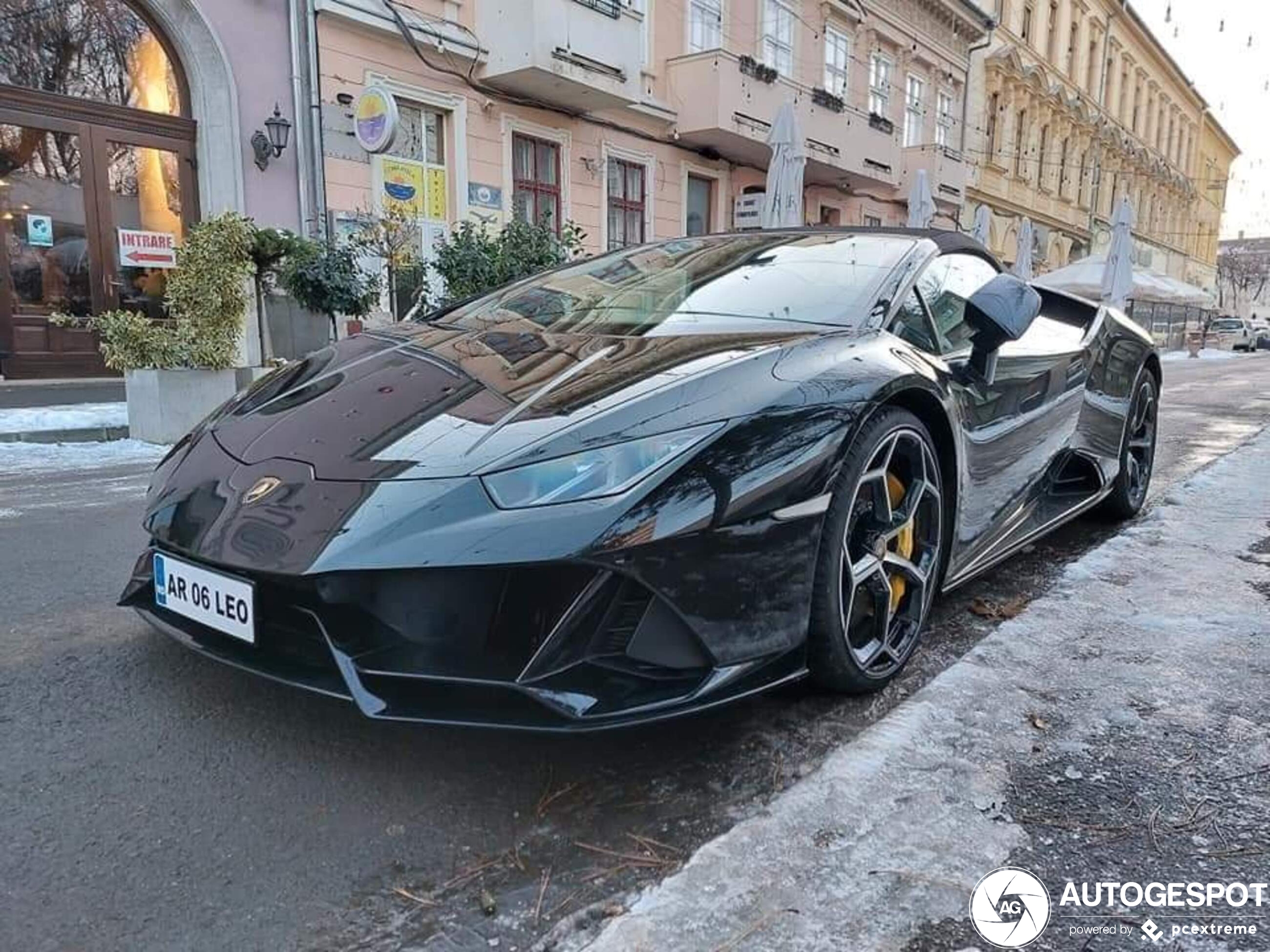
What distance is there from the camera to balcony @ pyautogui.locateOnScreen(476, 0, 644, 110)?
10570mm

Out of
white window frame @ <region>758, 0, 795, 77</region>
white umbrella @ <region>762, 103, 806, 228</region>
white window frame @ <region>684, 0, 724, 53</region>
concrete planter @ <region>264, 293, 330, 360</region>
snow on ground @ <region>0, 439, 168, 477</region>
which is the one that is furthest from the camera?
white window frame @ <region>758, 0, 795, 77</region>

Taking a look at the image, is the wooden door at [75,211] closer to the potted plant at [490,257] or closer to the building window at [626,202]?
the potted plant at [490,257]

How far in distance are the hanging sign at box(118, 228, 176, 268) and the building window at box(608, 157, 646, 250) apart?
19.9 feet

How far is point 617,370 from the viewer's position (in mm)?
1953

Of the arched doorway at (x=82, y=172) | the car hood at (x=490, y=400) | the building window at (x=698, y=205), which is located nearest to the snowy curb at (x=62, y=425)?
the arched doorway at (x=82, y=172)

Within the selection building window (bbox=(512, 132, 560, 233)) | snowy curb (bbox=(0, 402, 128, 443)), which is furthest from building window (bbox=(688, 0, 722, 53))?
snowy curb (bbox=(0, 402, 128, 443))

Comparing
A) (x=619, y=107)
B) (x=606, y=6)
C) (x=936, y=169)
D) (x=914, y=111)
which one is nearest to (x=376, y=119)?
(x=606, y=6)

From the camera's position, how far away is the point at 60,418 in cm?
625

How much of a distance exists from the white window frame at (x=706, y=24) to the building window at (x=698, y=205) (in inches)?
77.8

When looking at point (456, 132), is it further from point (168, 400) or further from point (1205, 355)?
point (1205, 355)

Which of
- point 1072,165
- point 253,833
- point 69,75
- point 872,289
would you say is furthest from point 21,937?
point 1072,165

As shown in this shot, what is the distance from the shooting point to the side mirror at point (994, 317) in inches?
97.3

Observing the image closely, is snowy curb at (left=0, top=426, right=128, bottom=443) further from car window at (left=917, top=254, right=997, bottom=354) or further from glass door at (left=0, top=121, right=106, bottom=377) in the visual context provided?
car window at (left=917, top=254, right=997, bottom=354)

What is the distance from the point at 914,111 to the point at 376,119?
49.8 feet
